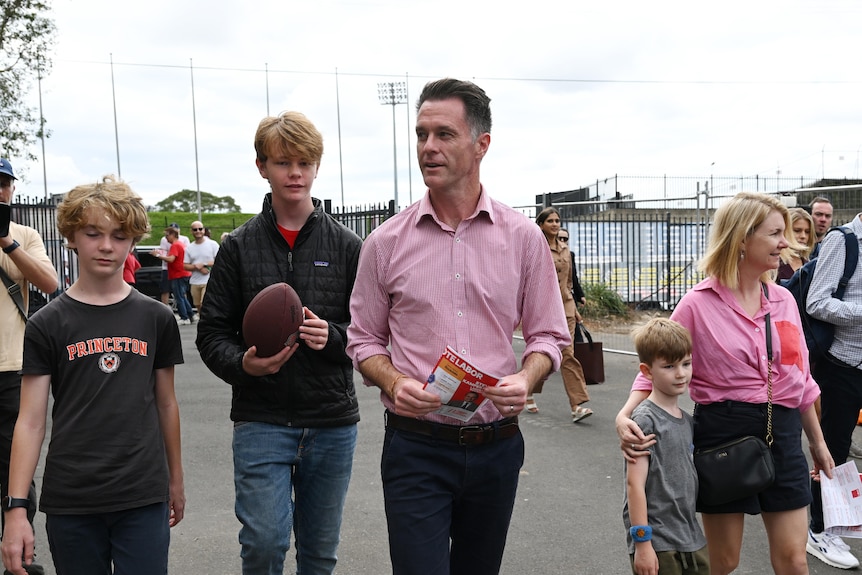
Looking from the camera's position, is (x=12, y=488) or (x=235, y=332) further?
(x=235, y=332)

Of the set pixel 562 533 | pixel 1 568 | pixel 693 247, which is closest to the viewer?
pixel 1 568

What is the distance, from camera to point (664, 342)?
3.34 metres

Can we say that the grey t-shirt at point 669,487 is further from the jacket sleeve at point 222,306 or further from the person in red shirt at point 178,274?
the person in red shirt at point 178,274

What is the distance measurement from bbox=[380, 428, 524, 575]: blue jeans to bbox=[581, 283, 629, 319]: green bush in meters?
13.3

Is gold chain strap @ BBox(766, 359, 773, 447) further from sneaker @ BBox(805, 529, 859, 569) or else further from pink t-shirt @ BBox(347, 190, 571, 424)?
sneaker @ BBox(805, 529, 859, 569)

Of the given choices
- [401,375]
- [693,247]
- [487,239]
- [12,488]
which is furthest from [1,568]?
[693,247]

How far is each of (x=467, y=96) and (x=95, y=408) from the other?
1750 millimetres

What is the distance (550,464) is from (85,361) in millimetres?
4545

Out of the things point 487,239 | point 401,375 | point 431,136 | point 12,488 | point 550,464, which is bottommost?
point 550,464

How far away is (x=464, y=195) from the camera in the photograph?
2.94 metres

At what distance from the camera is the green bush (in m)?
16.1

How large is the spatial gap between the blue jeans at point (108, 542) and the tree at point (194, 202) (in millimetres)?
93929

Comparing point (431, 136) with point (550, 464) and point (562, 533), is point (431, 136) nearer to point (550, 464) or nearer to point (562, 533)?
point (562, 533)

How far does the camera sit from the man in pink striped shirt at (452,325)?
280 cm
